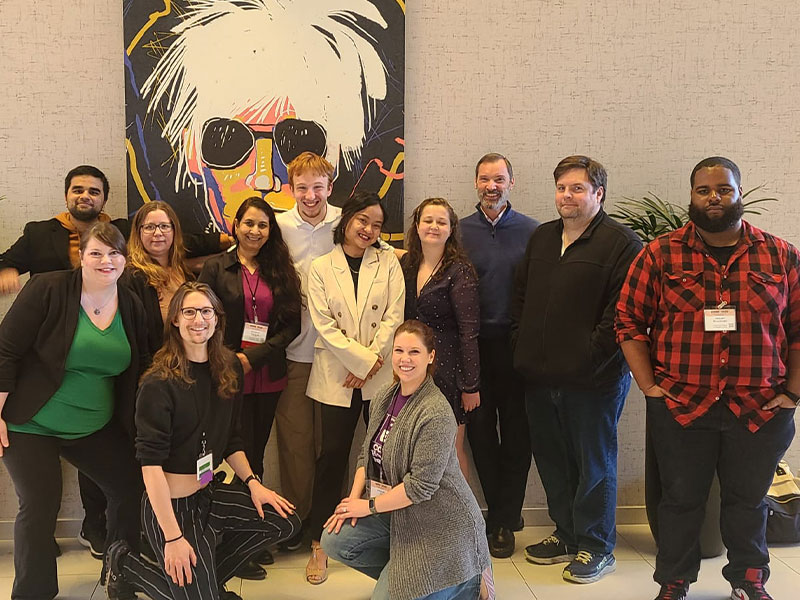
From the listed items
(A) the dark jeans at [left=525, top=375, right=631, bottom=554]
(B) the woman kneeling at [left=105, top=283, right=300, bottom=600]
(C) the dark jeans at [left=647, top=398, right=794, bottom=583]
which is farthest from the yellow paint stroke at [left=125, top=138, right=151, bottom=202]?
(C) the dark jeans at [left=647, top=398, right=794, bottom=583]

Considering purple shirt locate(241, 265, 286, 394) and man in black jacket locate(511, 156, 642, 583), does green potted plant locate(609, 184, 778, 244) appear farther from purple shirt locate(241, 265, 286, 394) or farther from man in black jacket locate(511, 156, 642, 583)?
purple shirt locate(241, 265, 286, 394)

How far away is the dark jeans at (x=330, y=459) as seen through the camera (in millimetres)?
3223

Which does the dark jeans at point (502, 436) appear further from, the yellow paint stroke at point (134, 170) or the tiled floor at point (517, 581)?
the yellow paint stroke at point (134, 170)

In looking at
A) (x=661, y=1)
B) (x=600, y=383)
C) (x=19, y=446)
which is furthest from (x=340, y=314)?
(x=661, y=1)

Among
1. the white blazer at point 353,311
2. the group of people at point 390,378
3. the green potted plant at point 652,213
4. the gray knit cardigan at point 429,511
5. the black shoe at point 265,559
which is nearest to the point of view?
the gray knit cardigan at point 429,511

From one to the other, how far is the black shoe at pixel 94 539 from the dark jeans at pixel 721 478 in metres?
2.37

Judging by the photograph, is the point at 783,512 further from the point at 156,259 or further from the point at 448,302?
the point at 156,259

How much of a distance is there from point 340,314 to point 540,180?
1251 millimetres

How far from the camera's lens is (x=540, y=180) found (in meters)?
3.67

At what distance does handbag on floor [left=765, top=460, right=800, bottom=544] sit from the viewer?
11.3ft

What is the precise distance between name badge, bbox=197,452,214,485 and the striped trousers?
7cm

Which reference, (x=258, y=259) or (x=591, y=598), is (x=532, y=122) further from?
(x=591, y=598)

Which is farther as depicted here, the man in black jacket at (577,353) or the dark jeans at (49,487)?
the man in black jacket at (577,353)

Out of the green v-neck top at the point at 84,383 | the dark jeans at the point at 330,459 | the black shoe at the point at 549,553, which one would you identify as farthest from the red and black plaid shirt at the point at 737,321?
the green v-neck top at the point at 84,383
